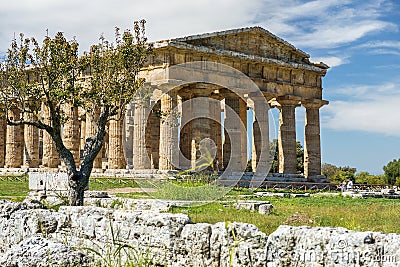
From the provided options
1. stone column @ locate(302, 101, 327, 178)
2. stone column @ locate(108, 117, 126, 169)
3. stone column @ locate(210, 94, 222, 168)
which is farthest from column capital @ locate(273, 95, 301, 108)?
stone column @ locate(108, 117, 126, 169)

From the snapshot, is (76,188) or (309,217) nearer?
(309,217)

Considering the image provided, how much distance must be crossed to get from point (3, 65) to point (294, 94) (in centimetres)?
2678

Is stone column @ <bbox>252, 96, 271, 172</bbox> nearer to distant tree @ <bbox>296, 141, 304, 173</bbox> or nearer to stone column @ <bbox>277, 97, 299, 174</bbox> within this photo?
stone column @ <bbox>277, 97, 299, 174</bbox>

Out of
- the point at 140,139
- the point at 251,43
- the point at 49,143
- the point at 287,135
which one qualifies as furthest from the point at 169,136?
the point at 287,135

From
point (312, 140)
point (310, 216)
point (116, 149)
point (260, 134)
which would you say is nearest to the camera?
point (310, 216)

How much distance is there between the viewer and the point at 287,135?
41156 mm

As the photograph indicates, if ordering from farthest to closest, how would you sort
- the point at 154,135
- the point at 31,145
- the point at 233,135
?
the point at 31,145 < the point at 233,135 < the point at 154,135

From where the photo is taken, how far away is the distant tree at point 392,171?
238 feet

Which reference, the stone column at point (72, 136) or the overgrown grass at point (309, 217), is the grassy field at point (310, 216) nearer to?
the overgrown grass at point (309, 217)

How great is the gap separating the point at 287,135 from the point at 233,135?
388 centimetres

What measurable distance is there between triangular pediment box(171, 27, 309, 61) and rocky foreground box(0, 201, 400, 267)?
87.4 feet

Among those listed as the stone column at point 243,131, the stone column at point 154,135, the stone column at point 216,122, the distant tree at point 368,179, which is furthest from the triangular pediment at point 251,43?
the distant tree at point 368,179

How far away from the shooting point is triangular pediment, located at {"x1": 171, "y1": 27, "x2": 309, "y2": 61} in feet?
121

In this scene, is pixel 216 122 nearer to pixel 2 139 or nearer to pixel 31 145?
pixel 31 145
